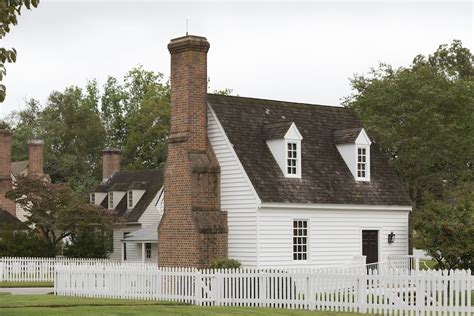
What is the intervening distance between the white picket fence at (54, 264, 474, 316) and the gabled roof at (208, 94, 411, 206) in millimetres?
5154

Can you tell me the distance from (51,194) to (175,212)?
17.1 m

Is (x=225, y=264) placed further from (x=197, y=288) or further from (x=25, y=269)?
(x=25, y=269)

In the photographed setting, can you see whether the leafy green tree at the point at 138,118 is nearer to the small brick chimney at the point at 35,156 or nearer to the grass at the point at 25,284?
the small brick chimney at the point at 35,156

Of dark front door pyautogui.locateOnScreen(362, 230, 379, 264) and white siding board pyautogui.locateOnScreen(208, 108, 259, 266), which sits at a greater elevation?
white siding board pyautogui.locateOnScreen(208, 108, 259, 266)

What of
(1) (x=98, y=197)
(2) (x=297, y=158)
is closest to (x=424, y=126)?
(2) (x=297, y=158)

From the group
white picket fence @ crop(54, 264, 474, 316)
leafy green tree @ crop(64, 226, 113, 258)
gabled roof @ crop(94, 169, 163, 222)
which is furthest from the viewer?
gabled roof @ crop(94, 169, 163, 222)

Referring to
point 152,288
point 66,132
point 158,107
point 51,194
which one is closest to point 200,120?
point 152,288

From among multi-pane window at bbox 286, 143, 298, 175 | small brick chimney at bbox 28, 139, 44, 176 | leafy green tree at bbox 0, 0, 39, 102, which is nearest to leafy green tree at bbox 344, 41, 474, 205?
multi-pane window at bbox 286, 143, 298, 175

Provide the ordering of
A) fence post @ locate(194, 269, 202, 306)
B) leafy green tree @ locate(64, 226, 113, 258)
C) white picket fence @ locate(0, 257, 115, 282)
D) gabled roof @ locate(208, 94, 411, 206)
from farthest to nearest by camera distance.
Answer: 1. leafy green tree @ locate(64, 226, 113, 258)
2. white picket fence @ locate(0, 257, 115, 282)
3. gabled roof @ locate(208, 94, 411, 206)
4. fence post @ locate(194, 269, 202, 306)

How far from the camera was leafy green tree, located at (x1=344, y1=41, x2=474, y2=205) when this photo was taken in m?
45.1

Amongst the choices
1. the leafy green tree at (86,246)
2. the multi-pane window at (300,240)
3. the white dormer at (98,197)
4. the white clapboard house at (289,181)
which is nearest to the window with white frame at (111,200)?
the white dormer at (98,197)

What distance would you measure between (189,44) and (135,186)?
1042 inches

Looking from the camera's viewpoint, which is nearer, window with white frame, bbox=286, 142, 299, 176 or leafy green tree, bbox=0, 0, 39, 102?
leafy green tree, bbox=0, 0, 39, 102

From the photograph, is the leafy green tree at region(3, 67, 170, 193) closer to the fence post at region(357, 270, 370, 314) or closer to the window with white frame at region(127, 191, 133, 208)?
the window with white frame at region(127, 191, 133, 208)
